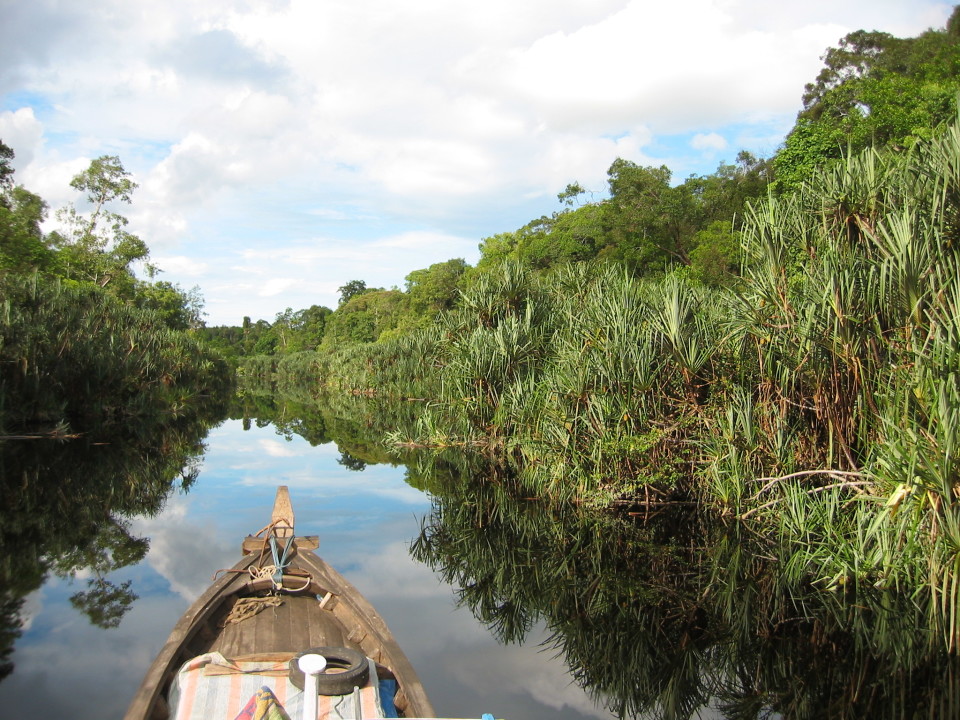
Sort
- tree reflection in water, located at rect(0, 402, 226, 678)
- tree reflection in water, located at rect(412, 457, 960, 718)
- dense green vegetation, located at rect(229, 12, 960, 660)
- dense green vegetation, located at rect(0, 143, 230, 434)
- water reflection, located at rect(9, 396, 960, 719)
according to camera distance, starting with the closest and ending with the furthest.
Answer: tree reflection in water, located at rect(412, 457, 960, 718) → water reflection, located at rect(9, 396, 960, 719) → dense green vegetation, located at rect(229, 12, 960, 660) → tree reflection in water, located at rect(0, 402, 226, 678) → dense green vegetation, located at rect(0, 143, 230, 434)

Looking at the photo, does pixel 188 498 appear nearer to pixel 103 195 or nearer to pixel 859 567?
pixel 859 567

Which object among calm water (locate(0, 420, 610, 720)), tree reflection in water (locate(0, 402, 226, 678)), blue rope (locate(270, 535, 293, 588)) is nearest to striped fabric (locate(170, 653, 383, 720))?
calm water (locate(0, 420, 610, 720))

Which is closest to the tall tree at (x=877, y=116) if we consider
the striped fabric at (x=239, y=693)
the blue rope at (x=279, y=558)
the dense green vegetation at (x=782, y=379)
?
the dense green vegetation at (x=782, y=379)

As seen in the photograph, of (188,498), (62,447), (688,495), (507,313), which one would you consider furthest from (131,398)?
(688,495)

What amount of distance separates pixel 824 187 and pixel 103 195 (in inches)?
1687

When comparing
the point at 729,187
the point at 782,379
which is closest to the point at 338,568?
the point at 782,379

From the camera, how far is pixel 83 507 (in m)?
12.0

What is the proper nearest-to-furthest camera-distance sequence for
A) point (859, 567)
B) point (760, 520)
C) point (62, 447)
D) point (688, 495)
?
point (859, 567) < point (760, 520) < point (688, 495) < point (62, 447)

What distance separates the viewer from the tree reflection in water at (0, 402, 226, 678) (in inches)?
315

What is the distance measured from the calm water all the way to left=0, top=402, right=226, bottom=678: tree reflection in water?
19 centimetres

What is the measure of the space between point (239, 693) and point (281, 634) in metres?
1.34

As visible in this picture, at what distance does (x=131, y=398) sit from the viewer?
80.2 feet

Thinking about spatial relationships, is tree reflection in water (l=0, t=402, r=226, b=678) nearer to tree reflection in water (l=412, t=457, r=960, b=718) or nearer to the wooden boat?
the wooden boat

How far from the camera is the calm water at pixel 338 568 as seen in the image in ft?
18.4
